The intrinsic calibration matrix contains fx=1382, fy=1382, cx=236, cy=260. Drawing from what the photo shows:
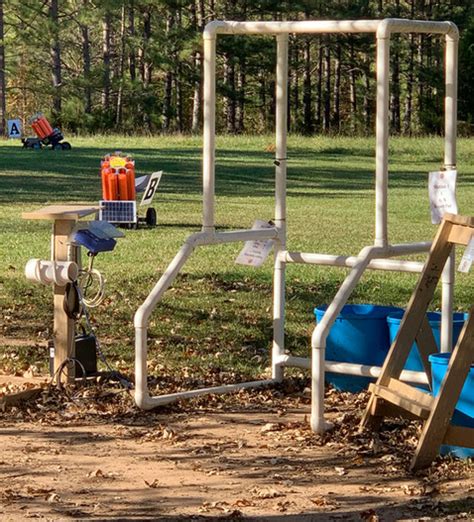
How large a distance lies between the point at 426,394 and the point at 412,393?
2.8 inches

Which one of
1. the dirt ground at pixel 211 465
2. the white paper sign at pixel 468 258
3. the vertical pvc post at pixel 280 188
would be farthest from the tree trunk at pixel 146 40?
the white paper sign at pixel 468 258

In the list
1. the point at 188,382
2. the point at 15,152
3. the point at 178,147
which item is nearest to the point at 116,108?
the point at 178,147

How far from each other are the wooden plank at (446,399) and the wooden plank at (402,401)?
0.47 ft

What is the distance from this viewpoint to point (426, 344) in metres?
7.04

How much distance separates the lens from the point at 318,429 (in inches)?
261

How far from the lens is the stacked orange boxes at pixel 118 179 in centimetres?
1669

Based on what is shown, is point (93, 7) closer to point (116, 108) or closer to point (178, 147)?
point (116, 108)

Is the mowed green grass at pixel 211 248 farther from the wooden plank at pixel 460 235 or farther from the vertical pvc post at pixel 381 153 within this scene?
the wooden plank at pixel 460 235

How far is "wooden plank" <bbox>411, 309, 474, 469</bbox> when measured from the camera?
589 centimetres

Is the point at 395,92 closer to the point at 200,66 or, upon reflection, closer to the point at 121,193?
the point at 200,66

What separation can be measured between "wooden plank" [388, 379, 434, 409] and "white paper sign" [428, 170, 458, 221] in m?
0.96

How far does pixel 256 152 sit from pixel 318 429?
29.9 metres

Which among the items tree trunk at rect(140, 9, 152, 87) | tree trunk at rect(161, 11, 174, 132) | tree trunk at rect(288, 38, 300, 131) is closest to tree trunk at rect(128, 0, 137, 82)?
tree trunk at rect(140, 9, 152, 87)

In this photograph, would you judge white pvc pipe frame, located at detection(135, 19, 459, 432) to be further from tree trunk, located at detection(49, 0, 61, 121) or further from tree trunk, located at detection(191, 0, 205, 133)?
tree trunk, located at detection(49, 0, 61, 121)
